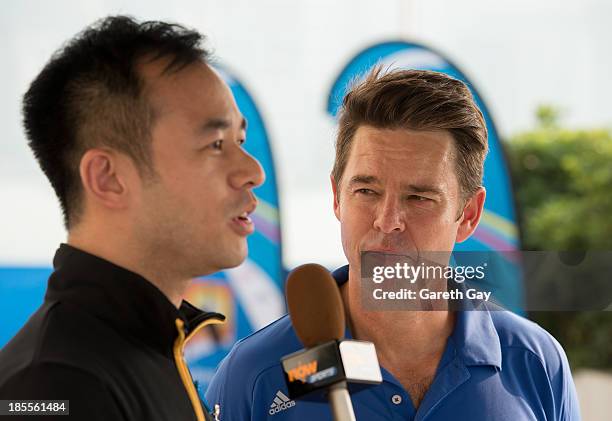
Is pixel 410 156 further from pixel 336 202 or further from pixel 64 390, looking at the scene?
pixel 64 390

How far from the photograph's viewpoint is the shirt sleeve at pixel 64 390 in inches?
32.3

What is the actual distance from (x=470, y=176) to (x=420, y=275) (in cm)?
17

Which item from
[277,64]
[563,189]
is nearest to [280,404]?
[277,64]

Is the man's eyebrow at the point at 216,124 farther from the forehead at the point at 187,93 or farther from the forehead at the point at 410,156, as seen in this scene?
the forehead at the point at 410,156

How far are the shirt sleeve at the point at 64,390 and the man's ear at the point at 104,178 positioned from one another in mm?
209

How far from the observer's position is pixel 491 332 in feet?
4.33

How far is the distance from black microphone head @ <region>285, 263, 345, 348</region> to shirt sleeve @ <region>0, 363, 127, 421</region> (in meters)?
0.20

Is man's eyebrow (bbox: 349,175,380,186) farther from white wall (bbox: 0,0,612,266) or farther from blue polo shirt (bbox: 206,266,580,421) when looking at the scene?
white wall (bbox: 0,0,612,266)

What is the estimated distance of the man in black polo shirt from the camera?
3.09ft

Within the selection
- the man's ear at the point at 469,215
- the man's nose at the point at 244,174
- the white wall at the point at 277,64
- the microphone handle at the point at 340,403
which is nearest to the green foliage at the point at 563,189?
the white wall at the point at 277,64

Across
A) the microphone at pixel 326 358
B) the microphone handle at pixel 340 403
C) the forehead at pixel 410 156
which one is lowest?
the microphone handle at pixel 340 403

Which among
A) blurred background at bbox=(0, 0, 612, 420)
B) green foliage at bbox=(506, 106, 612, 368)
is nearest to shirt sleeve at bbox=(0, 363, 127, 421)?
blurred background at bbox=(0, 0, 612, 420)

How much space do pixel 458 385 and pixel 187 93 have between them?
0.57m

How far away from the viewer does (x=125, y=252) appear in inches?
38.2
